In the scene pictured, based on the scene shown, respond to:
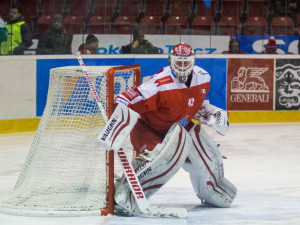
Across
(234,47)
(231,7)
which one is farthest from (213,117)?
(231,7)

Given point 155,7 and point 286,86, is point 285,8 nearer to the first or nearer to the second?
point 286,86

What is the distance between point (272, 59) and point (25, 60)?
10.0 feet

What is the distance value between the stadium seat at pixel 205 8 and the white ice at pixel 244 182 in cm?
150

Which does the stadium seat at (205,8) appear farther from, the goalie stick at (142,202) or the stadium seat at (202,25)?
the goalie stick at (142,202)

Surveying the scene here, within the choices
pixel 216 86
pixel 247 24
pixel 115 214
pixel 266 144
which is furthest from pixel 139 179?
pixel 247 24

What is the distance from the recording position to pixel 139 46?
9.85 metres

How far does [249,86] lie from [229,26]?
82 cm

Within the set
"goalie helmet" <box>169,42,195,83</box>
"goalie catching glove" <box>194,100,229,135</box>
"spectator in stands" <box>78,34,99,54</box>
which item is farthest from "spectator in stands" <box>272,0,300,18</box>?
"goalie helmet" <box>169,42,195,83</box>

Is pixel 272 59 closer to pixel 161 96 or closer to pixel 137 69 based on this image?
pixel 137 69

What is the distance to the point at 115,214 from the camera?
196 inches

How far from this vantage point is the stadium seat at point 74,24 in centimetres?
966

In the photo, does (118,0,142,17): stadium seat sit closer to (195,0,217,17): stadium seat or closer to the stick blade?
(195,0,217,17): stadium seat

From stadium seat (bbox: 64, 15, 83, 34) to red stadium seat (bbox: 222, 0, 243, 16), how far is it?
1.86 m

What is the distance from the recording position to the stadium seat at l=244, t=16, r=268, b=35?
10.4 metres
